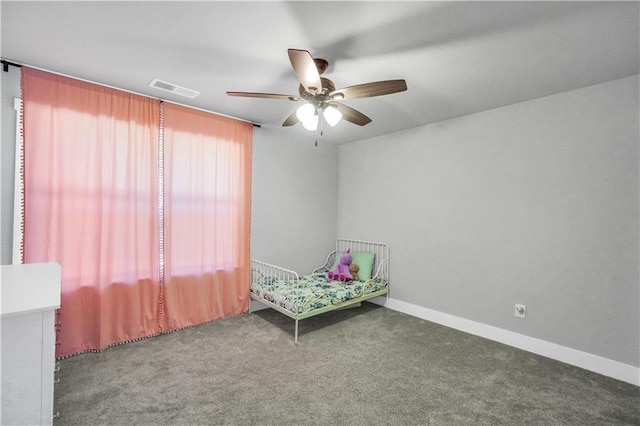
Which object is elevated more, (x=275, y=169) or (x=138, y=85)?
(x=138, y=85)

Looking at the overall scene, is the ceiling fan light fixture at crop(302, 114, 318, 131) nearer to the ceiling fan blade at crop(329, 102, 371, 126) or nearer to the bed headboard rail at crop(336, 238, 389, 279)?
the ceiling fan blade at crop(329, 102, 371, 126)

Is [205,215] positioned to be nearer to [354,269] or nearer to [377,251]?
[354,269]

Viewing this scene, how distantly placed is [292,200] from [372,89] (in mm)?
2556

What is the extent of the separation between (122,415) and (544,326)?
3566 millimetres

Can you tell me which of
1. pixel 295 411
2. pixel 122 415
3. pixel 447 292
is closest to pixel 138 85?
pixel 122 415

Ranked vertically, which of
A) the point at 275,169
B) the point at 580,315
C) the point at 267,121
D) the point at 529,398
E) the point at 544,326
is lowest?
the point at 529,398

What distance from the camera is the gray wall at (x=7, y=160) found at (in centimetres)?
229

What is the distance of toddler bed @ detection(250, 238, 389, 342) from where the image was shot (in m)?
3.08

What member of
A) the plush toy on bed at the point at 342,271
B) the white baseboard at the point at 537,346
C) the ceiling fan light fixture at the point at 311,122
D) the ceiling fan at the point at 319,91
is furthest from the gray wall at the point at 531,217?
the ceiling fan light fixture at the point at 311,122

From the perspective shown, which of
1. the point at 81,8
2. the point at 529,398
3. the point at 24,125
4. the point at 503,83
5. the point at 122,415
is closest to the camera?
the point at 81,8

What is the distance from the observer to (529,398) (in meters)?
2.13

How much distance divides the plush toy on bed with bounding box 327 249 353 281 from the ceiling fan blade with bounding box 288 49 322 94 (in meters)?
2.62

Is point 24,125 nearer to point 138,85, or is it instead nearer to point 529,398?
point 138,85

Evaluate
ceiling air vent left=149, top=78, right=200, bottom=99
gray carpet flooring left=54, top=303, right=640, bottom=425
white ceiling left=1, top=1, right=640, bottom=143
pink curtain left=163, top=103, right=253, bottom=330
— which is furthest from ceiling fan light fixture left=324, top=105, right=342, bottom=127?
gray carpet flooring left=54, top=303, right=640, bottom=425
